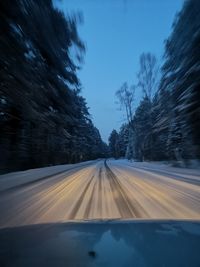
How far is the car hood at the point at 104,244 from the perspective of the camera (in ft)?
7.30

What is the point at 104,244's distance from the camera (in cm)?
269

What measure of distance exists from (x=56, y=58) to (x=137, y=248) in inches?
268

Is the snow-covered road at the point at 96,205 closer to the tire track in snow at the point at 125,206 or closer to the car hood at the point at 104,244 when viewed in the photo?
the tire track in snow at the point at 125,206

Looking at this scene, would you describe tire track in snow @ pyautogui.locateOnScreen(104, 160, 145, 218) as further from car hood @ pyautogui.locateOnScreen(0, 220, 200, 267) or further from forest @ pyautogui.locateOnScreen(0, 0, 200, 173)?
forest @ pyautogui.locateOnScreen(0, 0, 200, 173)

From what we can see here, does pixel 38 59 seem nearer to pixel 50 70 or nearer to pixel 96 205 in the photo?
pixel 50 70

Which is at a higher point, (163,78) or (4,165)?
(163,78)

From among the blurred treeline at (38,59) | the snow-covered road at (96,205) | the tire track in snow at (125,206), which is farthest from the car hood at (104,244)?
the blurred treeline at (38,59)

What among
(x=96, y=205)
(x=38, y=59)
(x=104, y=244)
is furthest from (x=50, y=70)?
(x=104, y=244)

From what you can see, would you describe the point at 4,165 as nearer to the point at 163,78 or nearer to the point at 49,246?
the point at 163,78

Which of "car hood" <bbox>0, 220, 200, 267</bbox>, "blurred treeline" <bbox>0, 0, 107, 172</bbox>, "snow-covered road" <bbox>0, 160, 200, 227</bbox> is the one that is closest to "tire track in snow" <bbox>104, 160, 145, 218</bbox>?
"snow-covered road" <bbox>0, 160, 200, 227</bbox>

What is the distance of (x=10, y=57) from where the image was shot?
7078 mm

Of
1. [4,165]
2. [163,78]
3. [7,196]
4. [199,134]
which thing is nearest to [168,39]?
[163,78]

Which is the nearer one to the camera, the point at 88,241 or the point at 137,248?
the point at 137,248

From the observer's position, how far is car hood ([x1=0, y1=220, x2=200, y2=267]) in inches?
87.7
